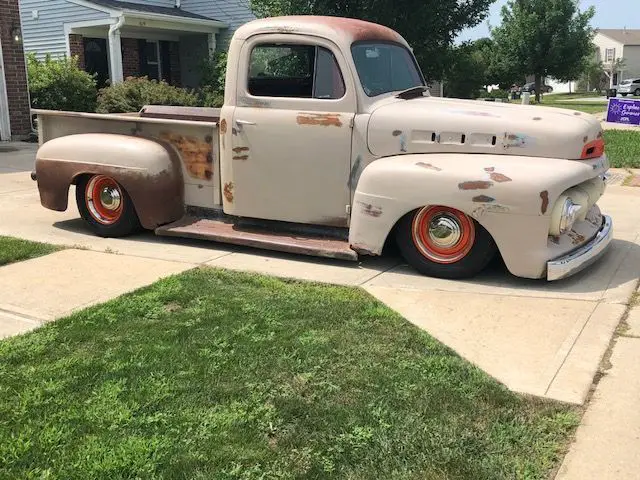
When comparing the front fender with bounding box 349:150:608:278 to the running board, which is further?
the running board

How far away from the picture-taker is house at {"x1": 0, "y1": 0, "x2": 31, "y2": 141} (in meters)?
14.7

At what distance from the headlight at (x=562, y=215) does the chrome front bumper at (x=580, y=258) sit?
0.22 meters

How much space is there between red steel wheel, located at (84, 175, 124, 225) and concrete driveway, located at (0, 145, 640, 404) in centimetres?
23

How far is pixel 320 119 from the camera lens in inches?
214

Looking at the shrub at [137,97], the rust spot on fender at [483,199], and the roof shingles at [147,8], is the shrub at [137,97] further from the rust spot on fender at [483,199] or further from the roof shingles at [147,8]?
→ the rust spot on fender at [483,199]

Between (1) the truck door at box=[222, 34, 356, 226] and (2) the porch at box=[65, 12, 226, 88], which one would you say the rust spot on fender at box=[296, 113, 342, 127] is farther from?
(2) the porch at box=[65, 12, 226, 88]

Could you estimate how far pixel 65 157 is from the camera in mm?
6449

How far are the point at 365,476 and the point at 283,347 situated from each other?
4.23 ft

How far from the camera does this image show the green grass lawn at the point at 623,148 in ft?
37.3

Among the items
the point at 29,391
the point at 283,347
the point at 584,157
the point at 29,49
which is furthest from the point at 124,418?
the point at 29,49

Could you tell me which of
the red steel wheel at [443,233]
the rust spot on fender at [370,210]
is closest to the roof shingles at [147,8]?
the rust spot on fender at [370,210]

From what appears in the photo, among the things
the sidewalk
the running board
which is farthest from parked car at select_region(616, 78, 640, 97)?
the sidewalk

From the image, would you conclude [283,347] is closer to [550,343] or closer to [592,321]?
[550,343]

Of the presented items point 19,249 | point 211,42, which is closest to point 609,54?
point 211,42
